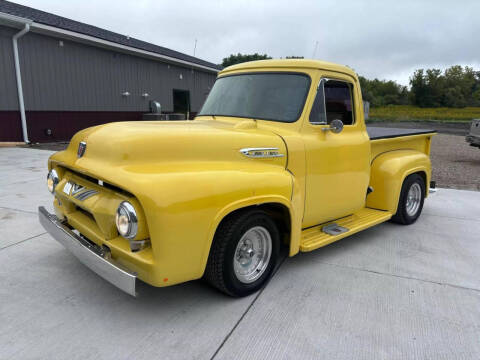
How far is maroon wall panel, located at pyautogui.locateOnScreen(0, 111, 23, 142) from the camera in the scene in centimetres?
1119

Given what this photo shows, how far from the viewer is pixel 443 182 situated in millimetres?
8305

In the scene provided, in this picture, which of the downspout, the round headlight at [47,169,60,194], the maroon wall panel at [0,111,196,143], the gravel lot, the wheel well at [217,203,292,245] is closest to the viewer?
the wheel well at [217,203,292,245]

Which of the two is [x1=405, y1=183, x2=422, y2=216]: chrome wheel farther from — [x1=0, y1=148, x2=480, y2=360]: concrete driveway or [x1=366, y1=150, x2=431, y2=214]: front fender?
[x1=0, y1=148, x2=480, y2=360]: concrete driveway

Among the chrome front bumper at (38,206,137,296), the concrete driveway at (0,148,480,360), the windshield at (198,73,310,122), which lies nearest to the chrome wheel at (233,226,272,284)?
the concrete driveway at (0,148,480,360)

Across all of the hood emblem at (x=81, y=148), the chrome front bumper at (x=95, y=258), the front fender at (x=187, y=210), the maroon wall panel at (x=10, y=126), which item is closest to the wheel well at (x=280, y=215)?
the front fender at (x=187, y=210)

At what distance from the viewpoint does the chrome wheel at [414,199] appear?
5064 millimetres

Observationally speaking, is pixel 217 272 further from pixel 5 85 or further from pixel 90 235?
pixel 5 85

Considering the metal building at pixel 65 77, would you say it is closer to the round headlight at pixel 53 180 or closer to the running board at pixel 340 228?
the running board at pixel 340 228

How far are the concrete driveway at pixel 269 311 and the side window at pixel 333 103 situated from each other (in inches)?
57.6

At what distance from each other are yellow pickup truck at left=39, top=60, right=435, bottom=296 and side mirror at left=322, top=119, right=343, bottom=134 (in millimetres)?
13

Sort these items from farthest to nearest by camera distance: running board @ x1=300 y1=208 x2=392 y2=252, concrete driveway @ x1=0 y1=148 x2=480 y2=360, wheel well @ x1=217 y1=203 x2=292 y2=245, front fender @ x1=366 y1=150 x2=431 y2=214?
front fender @ x1=366 y1=150 x2=431 y2=214 → running board @ x1=300 y1=208 x2=392 y2=252 → wheel well @ x1=217 y1=203 x2=292 y2=245 → concrete driveway @ x1=0 y1=148 x2=480 y2=360

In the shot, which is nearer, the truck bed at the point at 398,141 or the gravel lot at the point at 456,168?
the truck bed at the point at 398,141

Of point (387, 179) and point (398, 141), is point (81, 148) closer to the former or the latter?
point (387, 179)

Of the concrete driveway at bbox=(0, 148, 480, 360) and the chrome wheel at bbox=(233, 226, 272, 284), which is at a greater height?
the chrome wheel at bbox=(233, 226, 272, 284)
